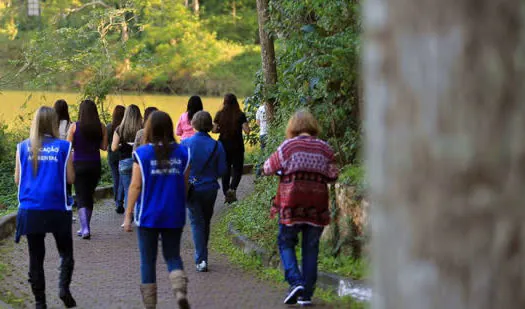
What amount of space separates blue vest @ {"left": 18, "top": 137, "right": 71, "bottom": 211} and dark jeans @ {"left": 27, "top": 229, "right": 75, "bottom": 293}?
285 millimetres

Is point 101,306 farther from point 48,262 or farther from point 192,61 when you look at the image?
point 192,61

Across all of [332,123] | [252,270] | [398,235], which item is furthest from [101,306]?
[398,235]

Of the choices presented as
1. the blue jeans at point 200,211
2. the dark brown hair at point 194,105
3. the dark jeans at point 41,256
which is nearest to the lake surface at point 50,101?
the dark brown hair at point 194,105

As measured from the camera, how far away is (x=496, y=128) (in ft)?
7.48

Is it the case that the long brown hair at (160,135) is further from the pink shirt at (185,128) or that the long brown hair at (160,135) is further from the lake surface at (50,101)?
the lake surface at (50,101)

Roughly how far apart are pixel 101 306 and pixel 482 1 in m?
6.87

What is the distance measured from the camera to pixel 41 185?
793 cm

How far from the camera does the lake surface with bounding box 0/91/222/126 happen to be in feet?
73.7

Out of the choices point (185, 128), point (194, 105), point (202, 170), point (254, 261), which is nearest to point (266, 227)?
point (254, 261)

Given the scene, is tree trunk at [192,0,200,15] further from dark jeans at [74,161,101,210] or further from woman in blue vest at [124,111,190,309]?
woman in blue vest at [124,111,190,309]

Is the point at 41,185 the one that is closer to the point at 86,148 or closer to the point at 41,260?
the point at 41,260

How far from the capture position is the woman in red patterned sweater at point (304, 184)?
26.0 ft

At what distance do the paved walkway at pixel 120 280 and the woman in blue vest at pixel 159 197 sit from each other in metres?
1.15

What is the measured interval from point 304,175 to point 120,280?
2896 mm
